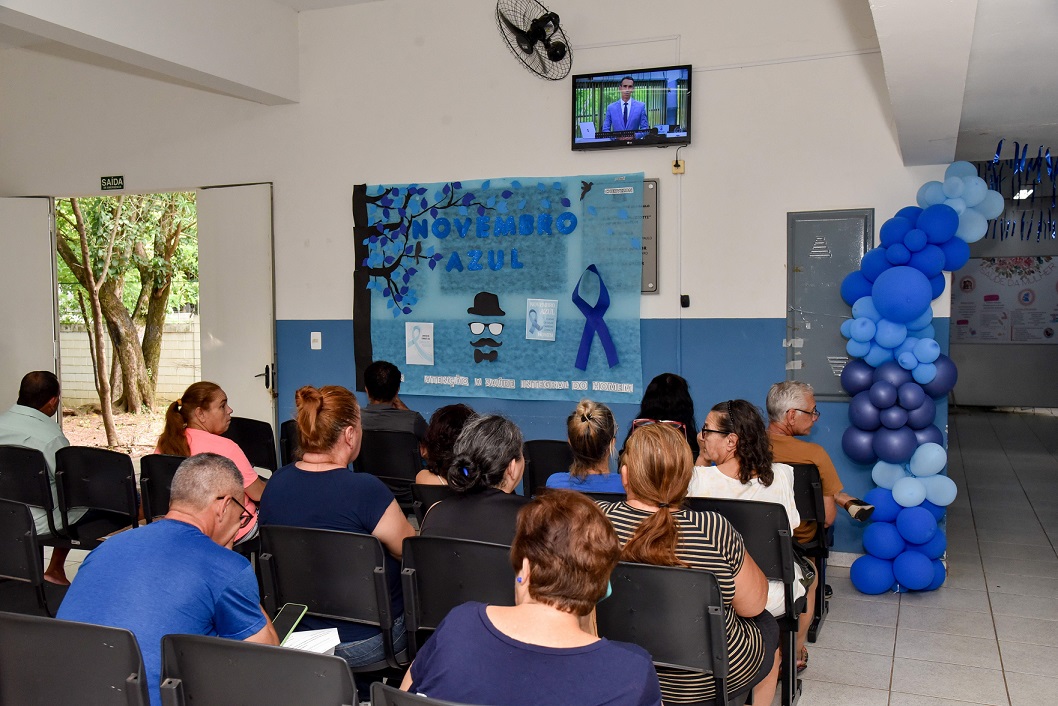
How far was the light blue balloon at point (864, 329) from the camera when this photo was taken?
14.8 ft

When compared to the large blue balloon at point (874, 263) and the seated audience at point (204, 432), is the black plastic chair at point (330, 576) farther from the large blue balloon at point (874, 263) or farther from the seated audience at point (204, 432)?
the large blue balloon at point (874, 263)

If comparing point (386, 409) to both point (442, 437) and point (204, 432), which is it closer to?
point (204, 432)

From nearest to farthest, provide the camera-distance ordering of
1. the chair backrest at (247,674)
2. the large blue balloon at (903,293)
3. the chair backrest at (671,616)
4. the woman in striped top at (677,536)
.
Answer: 1. the chair backrest at (247,674)
2. the chair backrest at (671,616)
3. the woman in striped top at (677,536)
4. the large blue balloon at (903,293)

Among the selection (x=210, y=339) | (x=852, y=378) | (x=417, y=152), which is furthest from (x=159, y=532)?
(x=210, y=339)

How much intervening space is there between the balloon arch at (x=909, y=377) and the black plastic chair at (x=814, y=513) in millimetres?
916

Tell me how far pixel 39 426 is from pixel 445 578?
2.74 meters

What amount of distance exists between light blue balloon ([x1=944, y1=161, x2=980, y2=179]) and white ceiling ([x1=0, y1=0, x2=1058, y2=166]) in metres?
0.10

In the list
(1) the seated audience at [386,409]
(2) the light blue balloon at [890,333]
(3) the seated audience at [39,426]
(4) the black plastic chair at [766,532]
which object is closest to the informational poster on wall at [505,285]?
(1) the seated audience at [386,409]

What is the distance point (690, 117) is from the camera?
5320 millimetres

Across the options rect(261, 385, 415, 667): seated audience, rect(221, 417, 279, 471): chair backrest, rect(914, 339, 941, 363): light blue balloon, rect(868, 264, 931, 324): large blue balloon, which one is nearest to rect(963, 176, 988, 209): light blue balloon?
rect(868, 264, 931, 324): large blue balloon

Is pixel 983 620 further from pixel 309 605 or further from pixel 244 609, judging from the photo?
pixel 244 609

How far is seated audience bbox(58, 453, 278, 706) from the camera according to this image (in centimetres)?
189

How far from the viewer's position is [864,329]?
4.50m

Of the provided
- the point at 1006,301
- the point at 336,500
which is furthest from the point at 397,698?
the point at 1006,301
